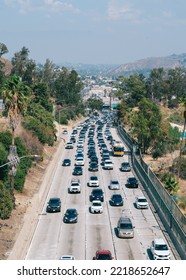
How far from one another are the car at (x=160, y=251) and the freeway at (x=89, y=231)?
2.58 ft

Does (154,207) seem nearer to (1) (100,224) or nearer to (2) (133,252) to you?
(1) (100,224)

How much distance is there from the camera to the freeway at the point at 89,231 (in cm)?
4078

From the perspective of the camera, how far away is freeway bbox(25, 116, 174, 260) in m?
40.8

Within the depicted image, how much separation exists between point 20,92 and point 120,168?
1153 inches

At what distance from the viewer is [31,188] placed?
63469 millimetres

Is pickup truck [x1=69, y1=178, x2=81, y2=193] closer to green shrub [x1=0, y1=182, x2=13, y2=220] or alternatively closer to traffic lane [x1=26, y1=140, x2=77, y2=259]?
traffic lane [x1=26, y1=140, x2=77, y2=259]

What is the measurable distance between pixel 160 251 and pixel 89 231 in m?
9.35

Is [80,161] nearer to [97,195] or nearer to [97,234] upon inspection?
[97,195]

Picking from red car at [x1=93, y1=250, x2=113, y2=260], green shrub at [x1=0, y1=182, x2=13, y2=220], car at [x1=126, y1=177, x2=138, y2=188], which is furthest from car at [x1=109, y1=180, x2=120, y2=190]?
red car at [x1=93, y1=250, x2=113, y2=260]

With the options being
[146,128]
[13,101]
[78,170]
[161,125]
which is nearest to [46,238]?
[13,101]

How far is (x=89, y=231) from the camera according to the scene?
46.7 metres

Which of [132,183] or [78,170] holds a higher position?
[132,183]

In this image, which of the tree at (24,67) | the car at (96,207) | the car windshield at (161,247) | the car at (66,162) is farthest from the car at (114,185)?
the tree at (24,67)

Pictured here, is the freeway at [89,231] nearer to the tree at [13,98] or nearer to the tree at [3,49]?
the tree at [13,98]
